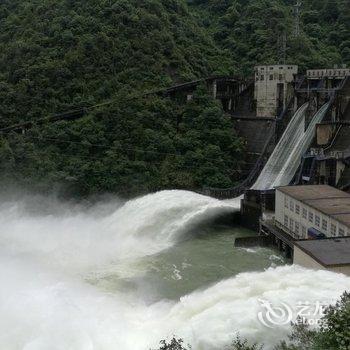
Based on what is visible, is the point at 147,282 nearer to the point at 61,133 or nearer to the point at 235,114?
the point at 61,133

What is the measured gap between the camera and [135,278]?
2286 cm

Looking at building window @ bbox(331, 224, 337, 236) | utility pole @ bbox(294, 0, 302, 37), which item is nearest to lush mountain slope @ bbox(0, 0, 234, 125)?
utility pole @ bbox(294, 0, 302, 37)

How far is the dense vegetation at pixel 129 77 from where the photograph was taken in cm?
3606

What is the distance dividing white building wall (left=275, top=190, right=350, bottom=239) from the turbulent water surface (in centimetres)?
180

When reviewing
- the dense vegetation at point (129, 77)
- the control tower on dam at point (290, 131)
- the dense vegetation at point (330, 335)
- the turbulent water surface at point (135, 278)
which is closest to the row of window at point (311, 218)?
the turbulent water surface at point (135, 278)

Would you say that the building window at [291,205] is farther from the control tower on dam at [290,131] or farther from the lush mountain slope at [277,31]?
the lush mountain slope at [277,31]

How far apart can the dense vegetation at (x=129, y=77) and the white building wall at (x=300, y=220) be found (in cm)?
810

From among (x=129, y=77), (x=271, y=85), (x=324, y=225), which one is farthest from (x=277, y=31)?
(x=324, y=225)

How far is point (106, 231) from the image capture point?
98.6 feet

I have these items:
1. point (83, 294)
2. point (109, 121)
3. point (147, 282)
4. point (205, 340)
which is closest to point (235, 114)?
point (109, 121)

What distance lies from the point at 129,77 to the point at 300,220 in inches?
838

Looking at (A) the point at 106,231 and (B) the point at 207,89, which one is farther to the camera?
(B) the point at 207,89

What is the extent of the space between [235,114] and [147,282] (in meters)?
22.7

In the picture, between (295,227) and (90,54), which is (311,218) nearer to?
(295,227)
